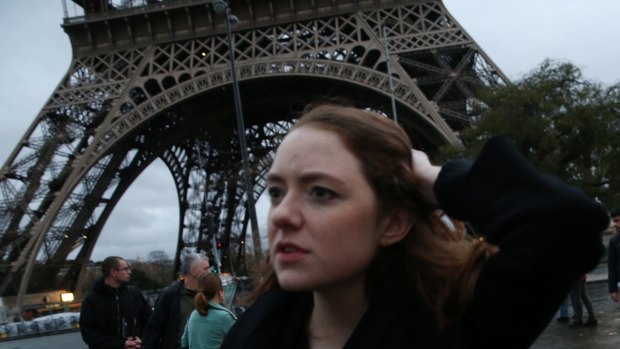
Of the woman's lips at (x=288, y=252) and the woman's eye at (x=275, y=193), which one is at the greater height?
the woman's eye at (x=275, y=193)

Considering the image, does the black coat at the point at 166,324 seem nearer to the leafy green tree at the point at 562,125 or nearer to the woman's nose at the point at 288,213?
the woman's nose at the point at 288,213

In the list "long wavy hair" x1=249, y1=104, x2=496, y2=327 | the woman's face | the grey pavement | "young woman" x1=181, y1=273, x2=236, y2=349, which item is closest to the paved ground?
the grey pavement

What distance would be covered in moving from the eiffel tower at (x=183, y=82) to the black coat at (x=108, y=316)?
17088 mm

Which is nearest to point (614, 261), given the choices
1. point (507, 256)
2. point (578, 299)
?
point (578, 299)

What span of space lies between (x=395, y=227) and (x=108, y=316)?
18.0 ft

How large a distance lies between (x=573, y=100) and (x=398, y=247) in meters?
26.4

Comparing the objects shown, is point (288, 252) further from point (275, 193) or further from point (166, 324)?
point (166, 324)

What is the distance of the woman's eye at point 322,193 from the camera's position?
1.47 m

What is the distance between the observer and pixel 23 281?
82.2ft

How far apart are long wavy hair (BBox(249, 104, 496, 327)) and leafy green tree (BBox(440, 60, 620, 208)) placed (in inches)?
885

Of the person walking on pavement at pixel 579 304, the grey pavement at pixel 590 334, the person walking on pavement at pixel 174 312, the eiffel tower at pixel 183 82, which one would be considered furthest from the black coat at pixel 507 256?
the eiffel tower at pixel 183 82

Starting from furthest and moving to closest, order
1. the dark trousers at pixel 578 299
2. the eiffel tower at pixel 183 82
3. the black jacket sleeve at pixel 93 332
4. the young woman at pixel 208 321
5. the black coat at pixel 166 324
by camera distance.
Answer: the eiffel tower at pixel 183 82 → the dark trousers at pixel 578 299 → the black jacket sleeve at pixel 93 332 → the black coat at pixel 166 324 → the young woman at pixel 208 321

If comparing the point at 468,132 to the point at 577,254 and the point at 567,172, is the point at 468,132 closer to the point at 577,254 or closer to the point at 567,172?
the point at 567,172

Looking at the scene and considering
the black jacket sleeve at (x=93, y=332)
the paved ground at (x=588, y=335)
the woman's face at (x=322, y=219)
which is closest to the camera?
the woman's face at (x=322, y=219)
